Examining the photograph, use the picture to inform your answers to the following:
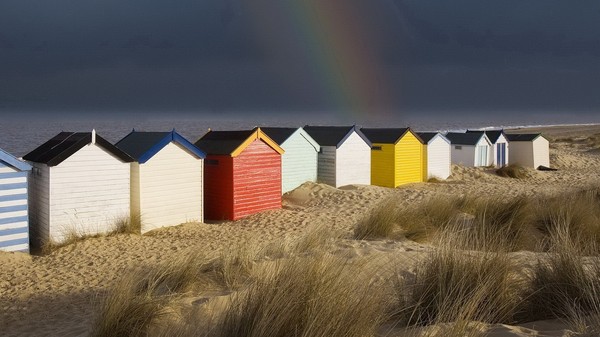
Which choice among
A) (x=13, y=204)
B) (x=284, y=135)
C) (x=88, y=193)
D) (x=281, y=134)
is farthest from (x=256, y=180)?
(x=13, y=204)

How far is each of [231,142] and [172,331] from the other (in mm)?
11936

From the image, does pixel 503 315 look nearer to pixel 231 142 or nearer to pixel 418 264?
pixel 418 264

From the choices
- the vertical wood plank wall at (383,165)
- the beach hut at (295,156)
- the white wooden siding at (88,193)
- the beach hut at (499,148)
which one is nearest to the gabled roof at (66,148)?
the white wooden siding at (88,193)

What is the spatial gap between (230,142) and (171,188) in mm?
2511

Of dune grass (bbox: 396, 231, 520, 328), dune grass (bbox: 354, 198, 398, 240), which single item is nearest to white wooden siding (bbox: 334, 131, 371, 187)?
dune grass (bbox: 354, 198, 398, 240)

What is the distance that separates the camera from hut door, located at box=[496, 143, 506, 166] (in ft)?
101

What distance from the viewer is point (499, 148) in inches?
1217

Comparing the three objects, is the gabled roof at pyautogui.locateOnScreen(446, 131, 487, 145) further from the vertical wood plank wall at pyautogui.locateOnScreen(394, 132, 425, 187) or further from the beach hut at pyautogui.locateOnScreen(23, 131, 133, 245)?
the beach hut at pyautogui.locateOnScreen(23, 131, 133, 245)

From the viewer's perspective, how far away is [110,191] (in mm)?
12945

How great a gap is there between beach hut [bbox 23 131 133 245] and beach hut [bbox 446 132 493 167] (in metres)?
20.9

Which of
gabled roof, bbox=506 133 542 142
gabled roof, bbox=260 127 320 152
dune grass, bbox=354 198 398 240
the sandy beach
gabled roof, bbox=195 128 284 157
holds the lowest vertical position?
the sandy beach

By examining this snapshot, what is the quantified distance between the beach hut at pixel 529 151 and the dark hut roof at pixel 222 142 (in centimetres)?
1990

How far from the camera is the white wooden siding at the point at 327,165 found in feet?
66.8

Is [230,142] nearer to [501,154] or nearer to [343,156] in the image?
[343,156]
